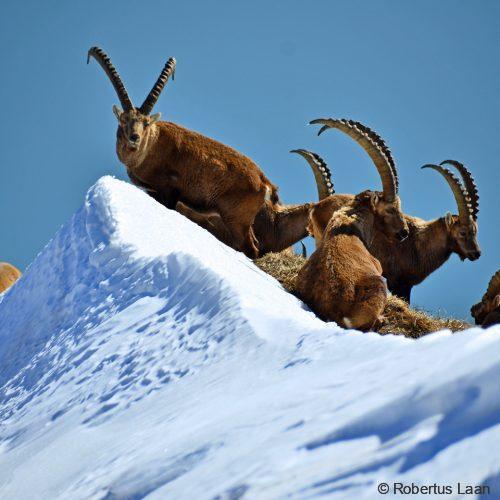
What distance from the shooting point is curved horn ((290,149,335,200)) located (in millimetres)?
15938

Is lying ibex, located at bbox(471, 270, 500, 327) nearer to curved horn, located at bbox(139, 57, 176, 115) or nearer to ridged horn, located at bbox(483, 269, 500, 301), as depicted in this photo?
ridged horn, located at bbox(483, 269, 500, 301)

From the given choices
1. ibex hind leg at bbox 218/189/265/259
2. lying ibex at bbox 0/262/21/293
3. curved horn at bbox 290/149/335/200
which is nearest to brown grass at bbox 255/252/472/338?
ibex hind leg at bbox 218/189/265/259

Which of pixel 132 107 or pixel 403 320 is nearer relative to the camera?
pixel 403 320

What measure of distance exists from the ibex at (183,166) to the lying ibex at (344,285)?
2.73 m

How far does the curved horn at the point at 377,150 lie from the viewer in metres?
11.7

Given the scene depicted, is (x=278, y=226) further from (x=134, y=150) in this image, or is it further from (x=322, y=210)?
(x=134, y=150)

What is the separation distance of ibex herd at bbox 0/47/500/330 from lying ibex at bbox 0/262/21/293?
184 inches

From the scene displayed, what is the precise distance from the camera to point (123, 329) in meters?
5.56

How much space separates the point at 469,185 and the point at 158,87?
521 centimetres

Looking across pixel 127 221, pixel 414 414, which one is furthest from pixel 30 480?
pixel 127 221

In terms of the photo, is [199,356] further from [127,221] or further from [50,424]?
[127,221]

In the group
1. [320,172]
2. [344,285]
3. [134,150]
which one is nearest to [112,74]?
[134,150]

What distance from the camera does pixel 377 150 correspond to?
12.0 m

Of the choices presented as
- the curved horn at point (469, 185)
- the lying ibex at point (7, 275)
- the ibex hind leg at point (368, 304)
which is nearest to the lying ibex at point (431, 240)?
the curved horn at point (469, 185)
